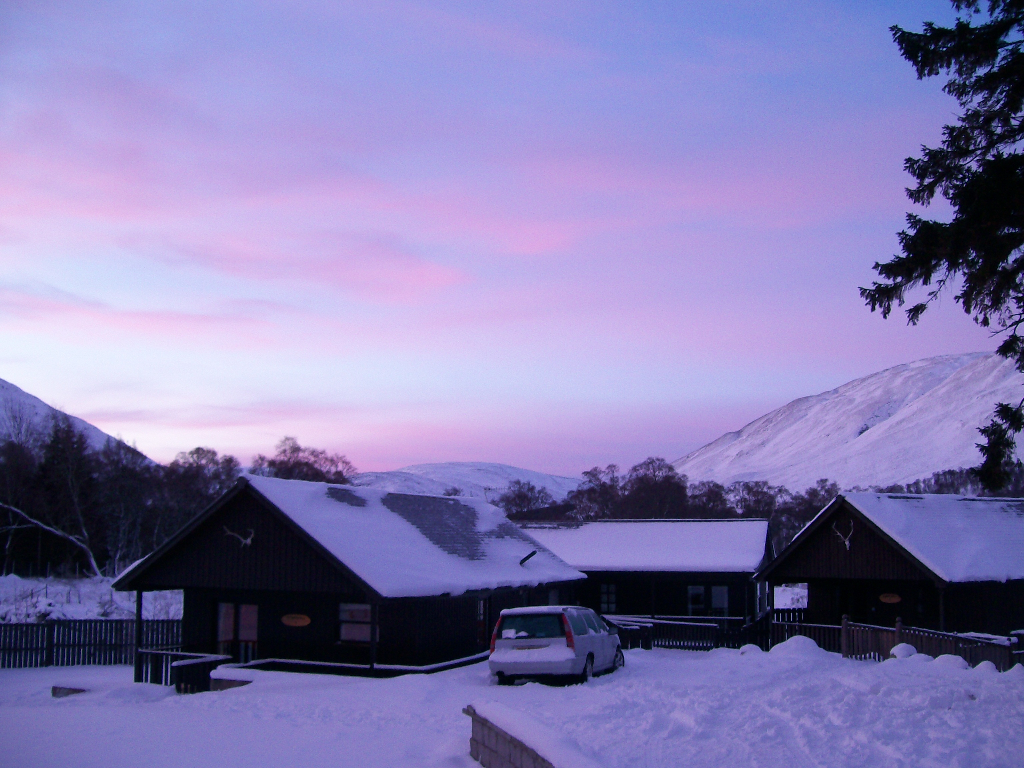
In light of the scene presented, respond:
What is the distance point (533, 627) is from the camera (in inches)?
708

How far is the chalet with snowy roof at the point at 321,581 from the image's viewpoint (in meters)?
21.0

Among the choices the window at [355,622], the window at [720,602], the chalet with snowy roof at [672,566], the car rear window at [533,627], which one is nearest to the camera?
the car rear window at [533,627]

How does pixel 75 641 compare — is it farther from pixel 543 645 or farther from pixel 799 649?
pixel 799 649

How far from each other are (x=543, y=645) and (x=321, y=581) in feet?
19.8

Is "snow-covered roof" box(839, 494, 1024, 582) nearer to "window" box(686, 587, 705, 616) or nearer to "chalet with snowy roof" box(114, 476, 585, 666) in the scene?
"window" box(686, 587, 705, 616)

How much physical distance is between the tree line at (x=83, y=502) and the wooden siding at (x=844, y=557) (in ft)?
122

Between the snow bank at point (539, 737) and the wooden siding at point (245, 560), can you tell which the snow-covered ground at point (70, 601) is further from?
the snow bank at point (539, 737)

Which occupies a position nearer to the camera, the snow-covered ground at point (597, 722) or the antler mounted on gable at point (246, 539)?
the snow-covered ground at point (597, 722)

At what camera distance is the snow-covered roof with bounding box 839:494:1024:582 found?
91.4ft

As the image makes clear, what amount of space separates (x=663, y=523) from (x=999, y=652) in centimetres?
2116

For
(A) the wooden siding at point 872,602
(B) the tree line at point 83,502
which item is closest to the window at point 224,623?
(A) the wooden siding at point 872,602

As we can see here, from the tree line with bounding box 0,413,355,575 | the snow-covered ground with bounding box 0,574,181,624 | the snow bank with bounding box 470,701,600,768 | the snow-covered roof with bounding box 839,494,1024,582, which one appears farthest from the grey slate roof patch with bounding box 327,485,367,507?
the tree line with bounding box 0,413,355,575

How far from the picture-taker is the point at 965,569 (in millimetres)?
27641

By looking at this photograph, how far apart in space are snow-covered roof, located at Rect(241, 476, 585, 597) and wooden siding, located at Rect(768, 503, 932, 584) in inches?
299
